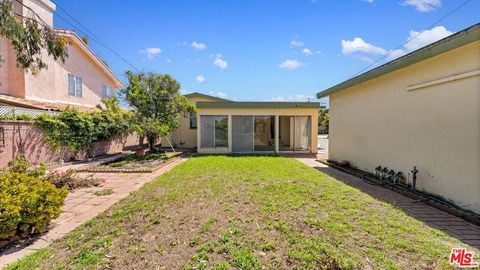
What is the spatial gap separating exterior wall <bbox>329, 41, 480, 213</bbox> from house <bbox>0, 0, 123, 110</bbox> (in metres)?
11.0

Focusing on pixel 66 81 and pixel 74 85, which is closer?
pixel 66 81

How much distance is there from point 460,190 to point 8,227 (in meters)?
7.84

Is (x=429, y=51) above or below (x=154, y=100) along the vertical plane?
above

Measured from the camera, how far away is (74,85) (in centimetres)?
1490

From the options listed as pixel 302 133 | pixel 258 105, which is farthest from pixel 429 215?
pixel 302 133

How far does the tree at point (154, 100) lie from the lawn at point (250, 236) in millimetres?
6520

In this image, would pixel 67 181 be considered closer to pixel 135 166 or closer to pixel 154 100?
pixel 135 166

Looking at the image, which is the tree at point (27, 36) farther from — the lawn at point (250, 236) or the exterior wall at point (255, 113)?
the exterior wall at point (255, 113)

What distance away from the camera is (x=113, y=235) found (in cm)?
339

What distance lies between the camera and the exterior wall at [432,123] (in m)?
4.34

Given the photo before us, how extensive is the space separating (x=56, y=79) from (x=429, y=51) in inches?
695

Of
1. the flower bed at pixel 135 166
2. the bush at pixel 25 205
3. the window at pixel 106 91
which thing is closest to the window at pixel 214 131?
the flower bed at pixel 135 166

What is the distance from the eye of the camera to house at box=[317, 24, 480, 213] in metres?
4.31

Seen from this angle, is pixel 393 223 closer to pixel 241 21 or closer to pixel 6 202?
pixel 6 202
